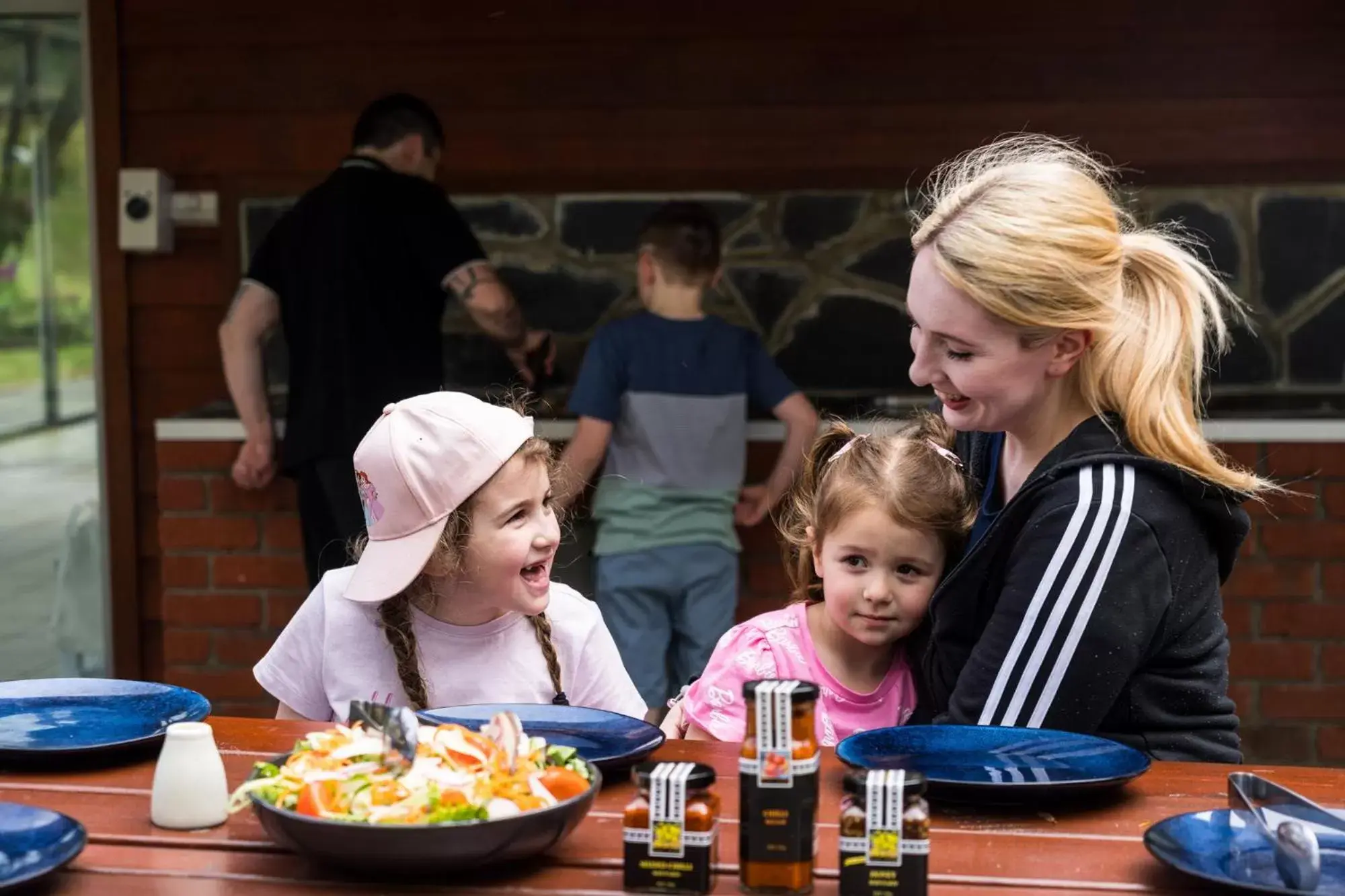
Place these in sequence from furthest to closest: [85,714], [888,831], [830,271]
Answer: [830,271] → [85,714] → [888,831]

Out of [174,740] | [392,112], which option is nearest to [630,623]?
[392,112]

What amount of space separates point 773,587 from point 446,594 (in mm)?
2460

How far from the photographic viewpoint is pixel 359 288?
4.33 meters

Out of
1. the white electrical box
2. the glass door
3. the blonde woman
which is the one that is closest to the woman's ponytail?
the blonde woman

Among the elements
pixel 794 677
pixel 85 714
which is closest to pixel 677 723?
pixel 794 677

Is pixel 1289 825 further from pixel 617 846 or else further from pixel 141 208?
pixel 141 208

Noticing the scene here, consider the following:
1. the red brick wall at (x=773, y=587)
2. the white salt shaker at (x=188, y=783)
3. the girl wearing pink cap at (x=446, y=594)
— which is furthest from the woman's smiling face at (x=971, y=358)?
the red brick wall at (x=773, y=587)

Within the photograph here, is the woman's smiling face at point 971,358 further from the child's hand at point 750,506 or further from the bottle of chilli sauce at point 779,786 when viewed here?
the child's hand at point 750,506

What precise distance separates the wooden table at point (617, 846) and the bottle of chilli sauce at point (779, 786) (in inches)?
2.2

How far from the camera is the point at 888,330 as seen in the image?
5.34 m

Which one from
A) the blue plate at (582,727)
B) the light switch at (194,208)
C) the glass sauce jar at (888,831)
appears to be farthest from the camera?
the light switch at (194,208)

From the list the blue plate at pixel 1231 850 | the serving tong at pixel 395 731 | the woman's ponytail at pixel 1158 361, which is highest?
the woman's ponytail at pixel 1158 361

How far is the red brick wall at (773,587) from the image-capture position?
181 inches

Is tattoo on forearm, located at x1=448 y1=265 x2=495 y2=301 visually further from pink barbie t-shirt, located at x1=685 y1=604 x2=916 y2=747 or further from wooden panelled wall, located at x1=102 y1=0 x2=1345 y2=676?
pink barbie t-shirt, located at x1=685 y1=604 x2=916 y2=747
